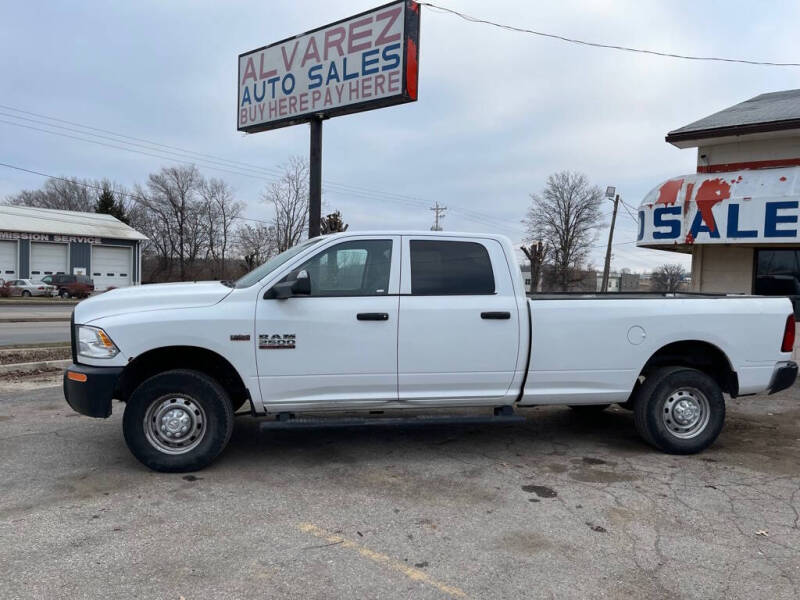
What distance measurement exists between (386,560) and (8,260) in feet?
164

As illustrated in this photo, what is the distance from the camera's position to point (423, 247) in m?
5.29

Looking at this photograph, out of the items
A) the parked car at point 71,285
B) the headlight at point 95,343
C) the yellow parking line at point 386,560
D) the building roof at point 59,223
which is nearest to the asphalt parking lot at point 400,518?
the yellow parking line at point 386,560

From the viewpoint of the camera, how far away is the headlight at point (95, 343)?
4.66 meters

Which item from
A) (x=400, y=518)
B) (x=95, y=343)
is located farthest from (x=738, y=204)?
(x=95, y=343)

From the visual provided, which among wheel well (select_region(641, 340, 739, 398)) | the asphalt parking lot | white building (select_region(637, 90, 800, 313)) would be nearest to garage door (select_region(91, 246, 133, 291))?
white building (select_region(637, 90, 800, 313))

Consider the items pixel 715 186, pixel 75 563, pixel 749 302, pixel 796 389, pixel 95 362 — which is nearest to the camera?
pixel 75 563

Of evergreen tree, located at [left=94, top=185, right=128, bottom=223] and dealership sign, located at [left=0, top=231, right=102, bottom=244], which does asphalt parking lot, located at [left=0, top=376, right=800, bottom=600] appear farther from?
evergreen tree, located at [left=94, top=185, right=128, bottom=223]

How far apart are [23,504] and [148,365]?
4.30 ft

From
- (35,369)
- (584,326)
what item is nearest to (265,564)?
(584,326)

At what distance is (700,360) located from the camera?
5762 mm

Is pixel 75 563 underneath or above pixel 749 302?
underneath

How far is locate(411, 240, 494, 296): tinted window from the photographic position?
5.20 m

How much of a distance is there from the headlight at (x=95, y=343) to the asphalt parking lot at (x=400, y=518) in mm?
980

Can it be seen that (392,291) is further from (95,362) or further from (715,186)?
(715,186)
